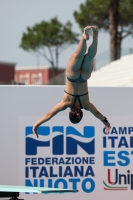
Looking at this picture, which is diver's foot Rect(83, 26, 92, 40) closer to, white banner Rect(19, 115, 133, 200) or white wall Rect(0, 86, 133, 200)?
white wall Rect(0, 86, 133, 200)

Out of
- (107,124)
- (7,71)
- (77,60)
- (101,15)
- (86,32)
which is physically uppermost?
(7,71)

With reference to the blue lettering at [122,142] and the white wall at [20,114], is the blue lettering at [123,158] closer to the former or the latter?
the blue lettering at [122,142]

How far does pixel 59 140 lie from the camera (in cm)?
1139

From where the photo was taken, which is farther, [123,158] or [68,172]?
[123,158]

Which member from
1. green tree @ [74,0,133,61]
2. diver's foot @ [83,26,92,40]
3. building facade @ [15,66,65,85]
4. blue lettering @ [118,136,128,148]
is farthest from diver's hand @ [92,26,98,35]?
building facade @ [15,66,65,85]

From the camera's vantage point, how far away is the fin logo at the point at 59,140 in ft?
37.2

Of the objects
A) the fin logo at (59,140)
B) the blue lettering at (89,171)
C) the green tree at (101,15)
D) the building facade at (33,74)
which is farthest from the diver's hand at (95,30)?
the building facade at (33,74)

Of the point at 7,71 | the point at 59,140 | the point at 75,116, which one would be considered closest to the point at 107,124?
the point at 75,116

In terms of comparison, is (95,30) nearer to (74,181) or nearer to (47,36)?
(74,181)

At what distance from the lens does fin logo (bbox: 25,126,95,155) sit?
1134 centimetres

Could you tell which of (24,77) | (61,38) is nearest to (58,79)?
(61,38)

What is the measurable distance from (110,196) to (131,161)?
2.24 ft

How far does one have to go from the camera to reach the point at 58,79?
102 feet

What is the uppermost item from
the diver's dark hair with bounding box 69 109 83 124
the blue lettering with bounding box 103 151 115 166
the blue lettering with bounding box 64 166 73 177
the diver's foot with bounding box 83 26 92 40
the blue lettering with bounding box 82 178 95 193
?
the diver's foot with bounding box 83 26 92 40
